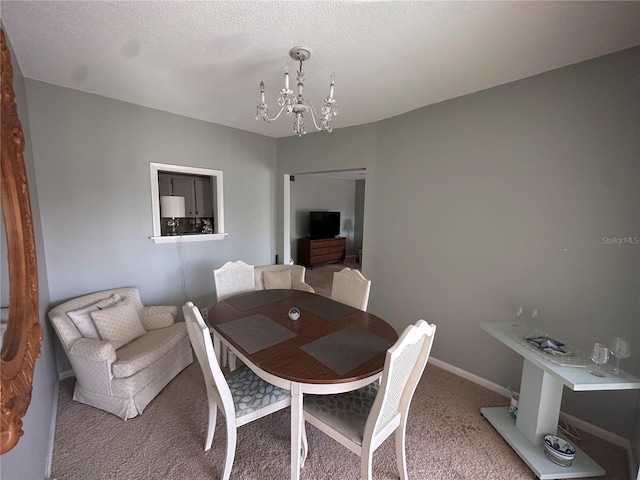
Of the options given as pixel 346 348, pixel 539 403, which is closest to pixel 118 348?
pixel 346 348

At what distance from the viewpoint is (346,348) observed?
147cm

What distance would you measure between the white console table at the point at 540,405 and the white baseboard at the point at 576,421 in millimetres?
293

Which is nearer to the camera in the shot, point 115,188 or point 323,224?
point 115,188

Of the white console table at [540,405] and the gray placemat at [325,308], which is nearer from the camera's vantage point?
the white console table at [540,405]

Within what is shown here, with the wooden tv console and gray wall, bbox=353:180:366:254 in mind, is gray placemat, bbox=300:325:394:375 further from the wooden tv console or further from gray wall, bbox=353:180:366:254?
gray wall, bbox=353:180:366:254

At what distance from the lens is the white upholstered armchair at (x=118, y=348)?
182 cm

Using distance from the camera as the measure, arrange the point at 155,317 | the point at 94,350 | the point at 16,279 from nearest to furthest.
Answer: the point at 16,279 < the point at 94,350 < the point at 155,317

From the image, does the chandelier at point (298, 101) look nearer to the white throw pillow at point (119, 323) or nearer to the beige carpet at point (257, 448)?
the white throw pillow at point (119, 323)

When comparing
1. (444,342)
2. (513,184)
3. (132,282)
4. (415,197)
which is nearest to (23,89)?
(132,282)

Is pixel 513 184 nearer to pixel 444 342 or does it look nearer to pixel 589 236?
pixel 589 236

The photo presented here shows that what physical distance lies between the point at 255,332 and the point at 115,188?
2.09 meters

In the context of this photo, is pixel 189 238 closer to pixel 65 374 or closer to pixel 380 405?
pixel 65 374

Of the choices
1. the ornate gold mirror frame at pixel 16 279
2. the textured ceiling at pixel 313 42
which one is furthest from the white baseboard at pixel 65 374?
the textured ceiling at pixel 313 42

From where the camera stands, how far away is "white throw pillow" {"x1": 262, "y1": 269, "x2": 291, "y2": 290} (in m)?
3.02
